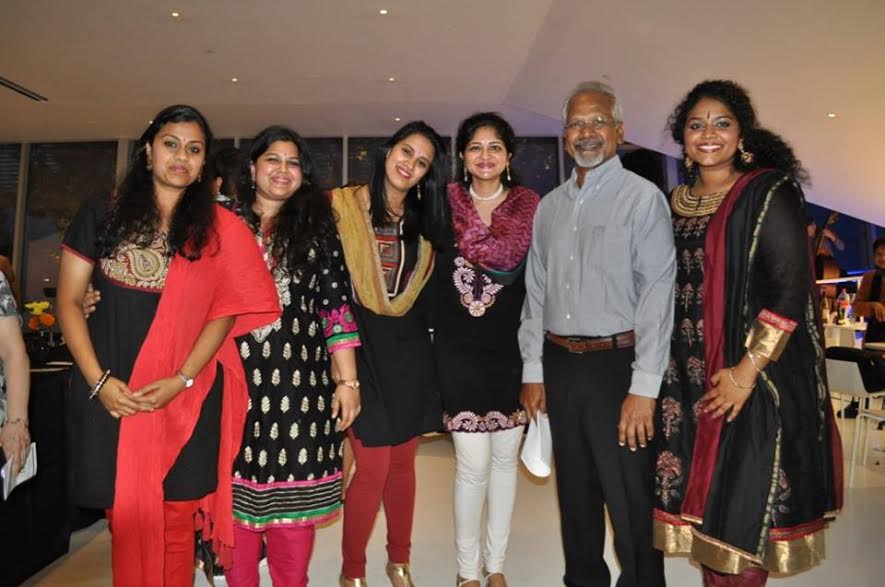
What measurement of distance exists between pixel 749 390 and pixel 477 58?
237 inches

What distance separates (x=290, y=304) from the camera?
6.80 feet

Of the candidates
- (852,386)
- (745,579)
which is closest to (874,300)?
(852,386)

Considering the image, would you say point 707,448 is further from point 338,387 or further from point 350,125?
point 350,125

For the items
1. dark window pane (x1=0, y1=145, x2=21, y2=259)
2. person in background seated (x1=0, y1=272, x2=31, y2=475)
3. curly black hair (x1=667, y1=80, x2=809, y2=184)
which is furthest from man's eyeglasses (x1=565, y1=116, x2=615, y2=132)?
dark window pane (x1=0, y1=145, x2=21, y2=259)

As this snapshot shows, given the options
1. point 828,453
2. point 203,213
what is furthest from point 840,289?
point 203,213

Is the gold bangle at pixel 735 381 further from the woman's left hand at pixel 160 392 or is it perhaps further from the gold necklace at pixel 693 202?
the woman's left hand at pixel 160 392

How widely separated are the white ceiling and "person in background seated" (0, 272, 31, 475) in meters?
4.48

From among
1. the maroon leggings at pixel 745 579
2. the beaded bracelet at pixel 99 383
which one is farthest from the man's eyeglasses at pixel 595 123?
the beaded bracelet at pixel 99 383

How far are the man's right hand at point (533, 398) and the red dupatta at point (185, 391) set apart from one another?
2.87 feet

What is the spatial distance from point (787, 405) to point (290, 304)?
57.6 inches

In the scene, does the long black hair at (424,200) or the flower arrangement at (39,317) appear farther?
the flower arrangement at (39,317)

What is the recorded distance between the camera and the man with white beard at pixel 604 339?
1910 mm

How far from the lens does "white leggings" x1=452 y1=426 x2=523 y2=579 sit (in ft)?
7.80

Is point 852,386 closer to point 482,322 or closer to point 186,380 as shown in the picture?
point 482,322
